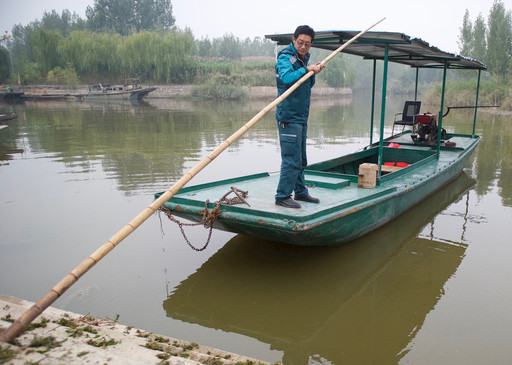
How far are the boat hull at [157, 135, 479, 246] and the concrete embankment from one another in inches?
51.7

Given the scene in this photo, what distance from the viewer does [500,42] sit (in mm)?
28734

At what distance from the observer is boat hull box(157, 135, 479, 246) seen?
366 centimetres

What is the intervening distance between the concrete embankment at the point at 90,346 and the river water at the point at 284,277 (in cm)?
49

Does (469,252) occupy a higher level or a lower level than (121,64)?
lower

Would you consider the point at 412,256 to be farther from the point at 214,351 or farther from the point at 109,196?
the point at 109,196

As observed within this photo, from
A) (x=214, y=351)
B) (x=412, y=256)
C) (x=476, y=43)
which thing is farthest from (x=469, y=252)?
(x=476, y=43)

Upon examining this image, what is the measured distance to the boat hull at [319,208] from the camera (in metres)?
3.66

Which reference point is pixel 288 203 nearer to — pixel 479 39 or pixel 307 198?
pixel 307 198

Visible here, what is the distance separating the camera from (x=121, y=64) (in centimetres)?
4331

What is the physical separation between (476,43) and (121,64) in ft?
111

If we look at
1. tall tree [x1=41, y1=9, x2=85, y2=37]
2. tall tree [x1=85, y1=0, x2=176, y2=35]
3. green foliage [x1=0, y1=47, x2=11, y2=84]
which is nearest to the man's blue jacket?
green foliage [x1=0, y1=47, x2=11, y2=84]

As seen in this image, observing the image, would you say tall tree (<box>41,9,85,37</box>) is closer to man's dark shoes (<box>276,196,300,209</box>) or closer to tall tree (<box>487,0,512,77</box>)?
tall tree (<box>487,0,512,77</box>)

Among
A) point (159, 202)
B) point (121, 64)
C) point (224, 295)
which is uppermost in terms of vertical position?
point (121, 64)

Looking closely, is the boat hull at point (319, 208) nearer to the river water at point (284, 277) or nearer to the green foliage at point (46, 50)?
the river water at point (284, 277)
